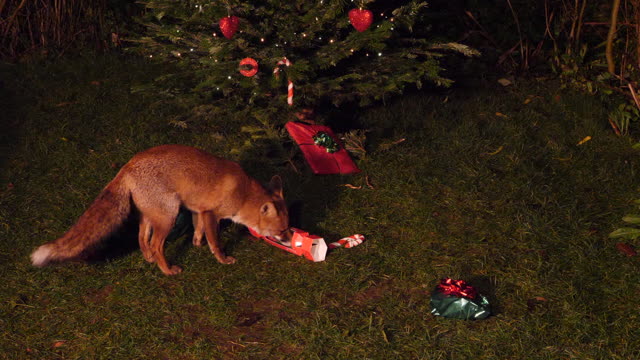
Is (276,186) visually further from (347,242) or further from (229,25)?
(229,25)

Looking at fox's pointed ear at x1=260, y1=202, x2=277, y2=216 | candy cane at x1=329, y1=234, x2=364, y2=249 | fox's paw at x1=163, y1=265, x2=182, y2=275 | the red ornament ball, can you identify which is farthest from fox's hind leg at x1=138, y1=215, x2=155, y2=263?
the red ornament ball

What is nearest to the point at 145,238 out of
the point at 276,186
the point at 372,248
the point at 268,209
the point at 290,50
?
the point at 268,209

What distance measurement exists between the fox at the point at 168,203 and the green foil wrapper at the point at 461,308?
1.30 meters

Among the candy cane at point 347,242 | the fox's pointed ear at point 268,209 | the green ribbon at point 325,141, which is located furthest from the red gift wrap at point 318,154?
the fox's pointed ear at point 268,209

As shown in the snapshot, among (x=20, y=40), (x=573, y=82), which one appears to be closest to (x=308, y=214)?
(x=573, y=82)

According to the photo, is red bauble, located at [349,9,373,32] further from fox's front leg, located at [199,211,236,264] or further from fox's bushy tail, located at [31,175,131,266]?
fox's bushy tail, located at [31,175,131,266]

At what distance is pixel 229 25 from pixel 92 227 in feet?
7.10

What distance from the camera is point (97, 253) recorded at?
16.0 feet

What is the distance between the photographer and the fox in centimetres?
428

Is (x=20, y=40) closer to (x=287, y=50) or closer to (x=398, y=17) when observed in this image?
(x=287, y=50)

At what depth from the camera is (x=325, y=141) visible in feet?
20.0

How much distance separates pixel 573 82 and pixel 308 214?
4149mm

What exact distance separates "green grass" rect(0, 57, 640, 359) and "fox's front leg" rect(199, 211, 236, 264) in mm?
90

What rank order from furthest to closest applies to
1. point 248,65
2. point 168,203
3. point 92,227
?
1. point 248,65
2. point 168,203
3. point 92,227
